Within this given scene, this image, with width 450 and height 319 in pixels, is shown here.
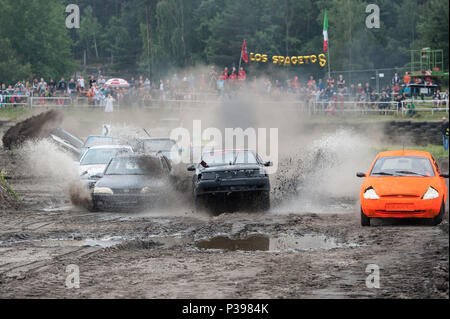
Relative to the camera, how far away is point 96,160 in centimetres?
2109

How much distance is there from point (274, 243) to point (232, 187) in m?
3.59

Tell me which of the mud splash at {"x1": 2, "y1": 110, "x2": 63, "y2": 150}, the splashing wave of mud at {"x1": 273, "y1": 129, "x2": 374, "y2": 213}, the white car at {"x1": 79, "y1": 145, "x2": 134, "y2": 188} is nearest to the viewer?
the splashing wave of mud at {"x1": 273, "y1": 129, "x2": 374, "y2": 213}

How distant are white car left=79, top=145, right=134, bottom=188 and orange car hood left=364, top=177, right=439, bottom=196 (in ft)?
25.3

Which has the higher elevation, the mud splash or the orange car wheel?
the mud splash

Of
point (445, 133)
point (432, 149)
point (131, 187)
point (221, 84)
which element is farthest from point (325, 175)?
point (221, 84)

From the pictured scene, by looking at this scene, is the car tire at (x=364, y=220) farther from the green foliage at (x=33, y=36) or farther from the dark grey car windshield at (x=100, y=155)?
the green foliage at (x=33, y=36)

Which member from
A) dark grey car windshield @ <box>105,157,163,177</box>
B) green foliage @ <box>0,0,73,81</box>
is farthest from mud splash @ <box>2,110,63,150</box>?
green foliage @ <box>0,0,73,81</box>

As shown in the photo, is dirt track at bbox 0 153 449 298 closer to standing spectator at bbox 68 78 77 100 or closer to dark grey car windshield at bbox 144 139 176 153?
dark grey car windshield at bbox 144 139 176 153

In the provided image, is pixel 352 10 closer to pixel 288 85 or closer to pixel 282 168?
pixel 288 85

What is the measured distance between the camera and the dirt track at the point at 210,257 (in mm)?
9141

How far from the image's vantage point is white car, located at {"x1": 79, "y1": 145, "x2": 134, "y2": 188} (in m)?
19.8

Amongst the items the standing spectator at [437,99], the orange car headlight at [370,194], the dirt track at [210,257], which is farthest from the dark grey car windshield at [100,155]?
the standing spectator at [437,99]

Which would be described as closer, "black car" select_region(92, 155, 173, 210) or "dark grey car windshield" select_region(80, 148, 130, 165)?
"black car" select_region(92, 155, 173, 210)

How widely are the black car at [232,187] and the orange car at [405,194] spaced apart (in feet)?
8.60
